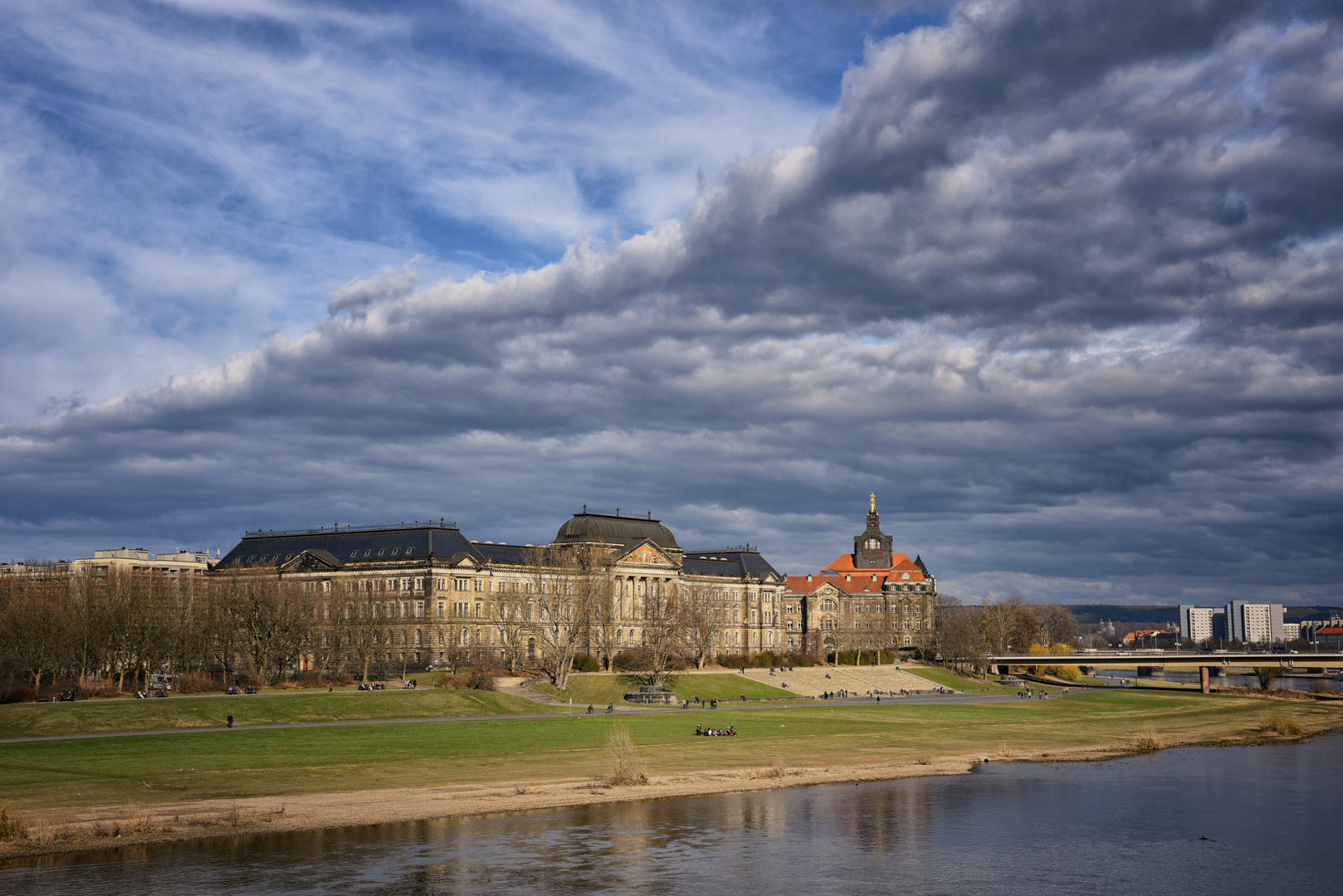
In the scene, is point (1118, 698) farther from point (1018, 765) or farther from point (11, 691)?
point (11, 691)

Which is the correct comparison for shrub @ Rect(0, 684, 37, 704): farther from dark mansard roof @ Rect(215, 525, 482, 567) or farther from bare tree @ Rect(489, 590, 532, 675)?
dark mansard roof @ Rect(215, 525, 482, 567)

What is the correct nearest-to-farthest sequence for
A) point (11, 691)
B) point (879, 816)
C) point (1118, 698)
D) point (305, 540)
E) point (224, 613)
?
point (879, 816)
point (11, 691)
point (224, 613)
point (1118, 698)
point (305, 540)

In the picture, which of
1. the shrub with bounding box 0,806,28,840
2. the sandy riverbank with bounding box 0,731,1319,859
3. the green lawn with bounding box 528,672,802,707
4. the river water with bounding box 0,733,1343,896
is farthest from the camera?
the green lawn with bounding box 528,672,802,707

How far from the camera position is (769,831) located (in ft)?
176

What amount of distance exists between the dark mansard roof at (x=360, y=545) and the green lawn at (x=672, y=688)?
1539 inches

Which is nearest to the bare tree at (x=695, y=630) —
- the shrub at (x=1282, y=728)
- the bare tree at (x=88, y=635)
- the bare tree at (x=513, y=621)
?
the bare tree at (x=513, y=621)

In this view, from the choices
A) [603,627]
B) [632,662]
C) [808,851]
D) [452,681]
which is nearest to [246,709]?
[452,681]

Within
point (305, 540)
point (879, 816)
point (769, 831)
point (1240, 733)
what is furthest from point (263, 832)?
point (305, 540)

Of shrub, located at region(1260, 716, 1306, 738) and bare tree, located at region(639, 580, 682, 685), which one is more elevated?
bare tree, located at region(639, 580, 682, 685)

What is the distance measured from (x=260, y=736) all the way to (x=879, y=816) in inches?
1787

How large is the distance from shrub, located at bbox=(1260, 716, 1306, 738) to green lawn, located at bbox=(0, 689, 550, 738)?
65476 millimetres

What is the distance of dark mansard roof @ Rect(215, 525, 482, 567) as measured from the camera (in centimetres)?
17362

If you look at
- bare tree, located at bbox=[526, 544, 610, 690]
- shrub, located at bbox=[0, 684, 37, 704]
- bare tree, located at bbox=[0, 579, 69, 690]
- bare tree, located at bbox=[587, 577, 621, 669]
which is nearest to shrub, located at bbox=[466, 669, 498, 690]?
bare tree, located at bbox=[526, 544, 610, 690]

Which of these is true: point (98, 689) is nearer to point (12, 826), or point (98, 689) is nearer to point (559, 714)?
point (559, 714)
